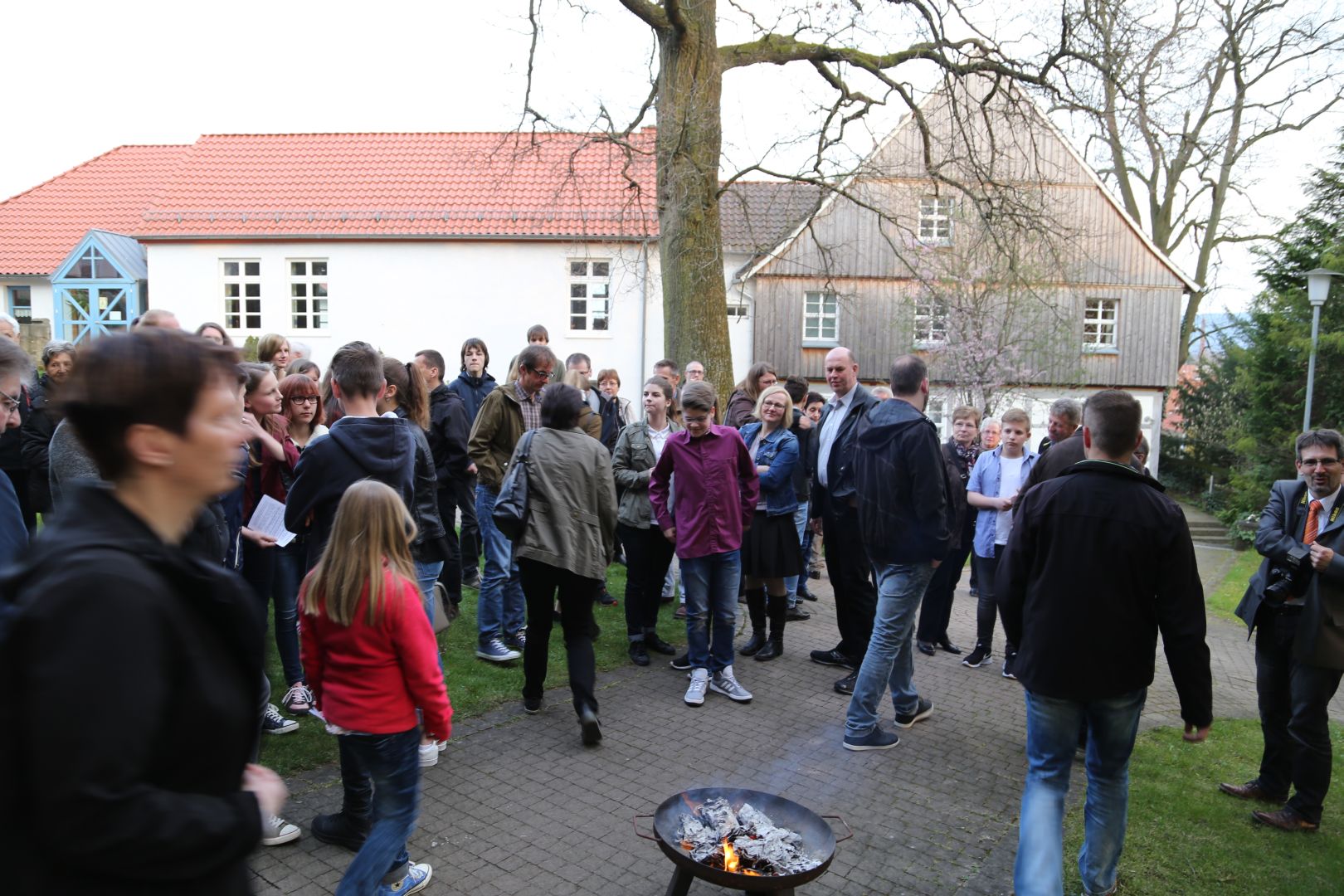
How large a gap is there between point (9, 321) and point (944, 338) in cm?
2434

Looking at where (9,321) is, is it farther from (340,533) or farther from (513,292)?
(513,292)

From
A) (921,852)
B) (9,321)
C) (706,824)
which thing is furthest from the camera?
(9,321)

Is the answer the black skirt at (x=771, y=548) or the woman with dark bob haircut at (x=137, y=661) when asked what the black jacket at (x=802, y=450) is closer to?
the black skirt at (x=771, y=548)

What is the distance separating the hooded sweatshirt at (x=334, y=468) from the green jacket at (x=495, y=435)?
82.2 inches

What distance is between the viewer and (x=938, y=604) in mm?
7945

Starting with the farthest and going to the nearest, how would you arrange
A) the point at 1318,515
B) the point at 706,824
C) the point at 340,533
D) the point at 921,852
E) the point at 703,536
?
the point at 703,536, the point at 1318,515, the point at 921,852, the point at 706,824, the point at 340,533

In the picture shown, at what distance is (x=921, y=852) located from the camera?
436 centimetres

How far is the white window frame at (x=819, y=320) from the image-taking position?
1126 inches

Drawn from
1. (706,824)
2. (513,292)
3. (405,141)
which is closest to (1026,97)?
(706,824)

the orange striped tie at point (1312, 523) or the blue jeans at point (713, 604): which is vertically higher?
the orange striped tie at point (1312, 523)

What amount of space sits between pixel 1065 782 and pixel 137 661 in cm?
362

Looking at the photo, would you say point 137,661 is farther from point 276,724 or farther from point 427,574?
point 276,724

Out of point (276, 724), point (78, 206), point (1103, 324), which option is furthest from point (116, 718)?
point (78, 206)

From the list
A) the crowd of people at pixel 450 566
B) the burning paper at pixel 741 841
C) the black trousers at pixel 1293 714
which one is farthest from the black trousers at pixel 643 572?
the black trousers at pixel 1293 714
